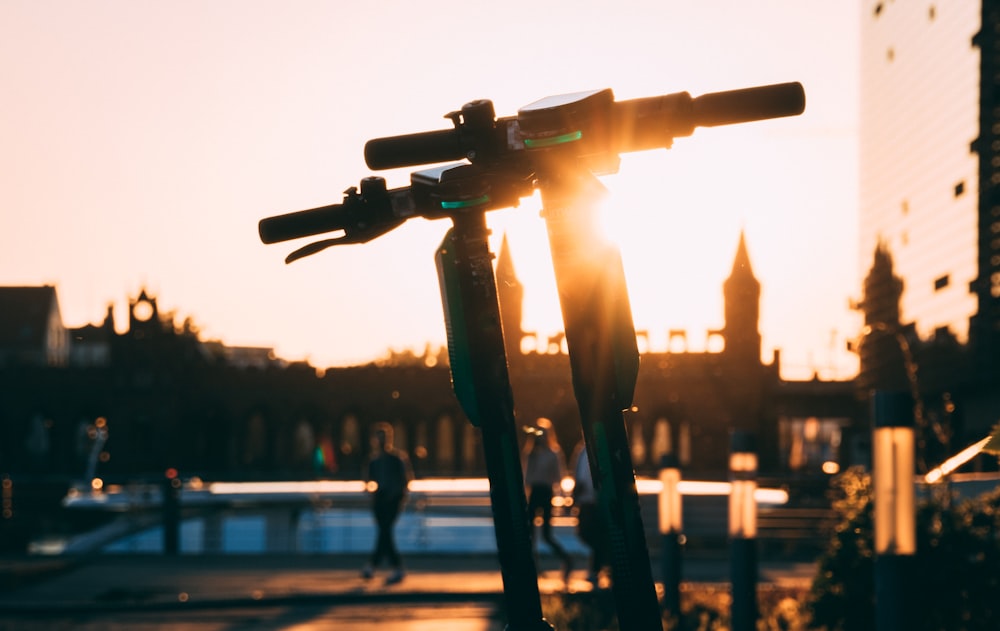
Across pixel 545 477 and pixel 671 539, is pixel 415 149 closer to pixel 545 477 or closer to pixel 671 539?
pixel 671 539

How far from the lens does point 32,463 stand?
77.6 metres

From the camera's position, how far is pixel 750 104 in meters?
2.79

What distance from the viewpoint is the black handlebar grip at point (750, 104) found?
279 centimetres

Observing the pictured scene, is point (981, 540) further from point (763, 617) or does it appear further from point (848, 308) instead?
point (848, 308)

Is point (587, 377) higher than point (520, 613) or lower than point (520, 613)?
higher

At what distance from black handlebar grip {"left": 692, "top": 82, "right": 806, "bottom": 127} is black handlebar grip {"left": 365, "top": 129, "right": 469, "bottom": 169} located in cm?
45

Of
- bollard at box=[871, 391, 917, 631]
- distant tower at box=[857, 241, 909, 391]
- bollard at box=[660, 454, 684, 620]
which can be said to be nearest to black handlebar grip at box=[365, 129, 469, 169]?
bollard at box=[871, 391, 917, 631]

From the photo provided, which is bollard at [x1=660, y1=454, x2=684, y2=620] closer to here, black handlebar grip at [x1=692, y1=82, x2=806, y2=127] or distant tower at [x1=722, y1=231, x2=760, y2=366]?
black handlebar grip at [x1=692, y1=82, x2=806, y2=127]

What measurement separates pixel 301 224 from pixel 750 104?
0.99m

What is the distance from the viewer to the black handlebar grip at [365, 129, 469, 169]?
9.80 ft

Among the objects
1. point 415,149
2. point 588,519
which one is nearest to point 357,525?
point 588,519

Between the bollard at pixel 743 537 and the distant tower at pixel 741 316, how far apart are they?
6859 cm

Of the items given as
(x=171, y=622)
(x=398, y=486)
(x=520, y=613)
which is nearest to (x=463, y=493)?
(x=398, y=486)

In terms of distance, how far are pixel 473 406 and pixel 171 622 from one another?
11161 millimetres
